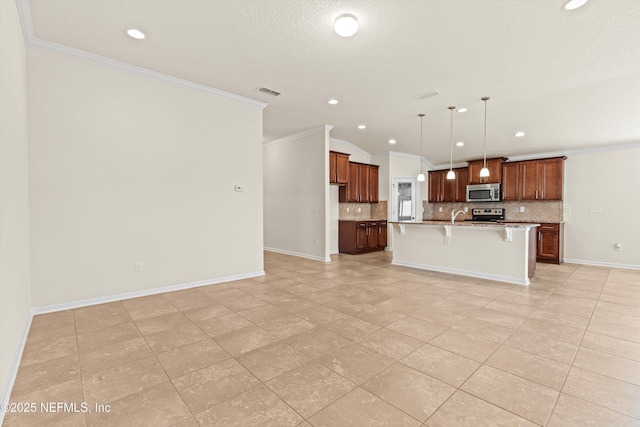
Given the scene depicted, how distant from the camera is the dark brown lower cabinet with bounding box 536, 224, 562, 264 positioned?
631 cm

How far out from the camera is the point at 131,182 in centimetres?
369

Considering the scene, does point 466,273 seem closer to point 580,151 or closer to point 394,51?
point 394,51

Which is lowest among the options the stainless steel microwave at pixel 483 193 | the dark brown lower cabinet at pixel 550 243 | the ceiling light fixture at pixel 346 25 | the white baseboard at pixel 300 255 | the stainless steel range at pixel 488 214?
the white baseboard at pixel 300 255

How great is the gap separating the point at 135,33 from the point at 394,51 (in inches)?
112

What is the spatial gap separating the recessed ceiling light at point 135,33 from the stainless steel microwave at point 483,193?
7.55m

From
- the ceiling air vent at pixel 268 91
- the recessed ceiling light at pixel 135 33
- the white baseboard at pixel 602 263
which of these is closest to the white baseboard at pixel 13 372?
the recessed ceiling light at pixel 135 33

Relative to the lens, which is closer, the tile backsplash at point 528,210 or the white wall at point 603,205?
the white wall at point 603,205

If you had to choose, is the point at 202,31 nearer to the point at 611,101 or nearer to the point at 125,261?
the point at 125,261

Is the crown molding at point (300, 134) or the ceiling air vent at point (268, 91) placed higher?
the ceiling air vent at point (268, 91)

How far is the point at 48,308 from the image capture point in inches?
125

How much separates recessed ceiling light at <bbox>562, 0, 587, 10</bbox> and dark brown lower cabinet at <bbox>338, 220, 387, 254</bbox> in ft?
17.2

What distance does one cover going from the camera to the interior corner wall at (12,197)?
1.88m

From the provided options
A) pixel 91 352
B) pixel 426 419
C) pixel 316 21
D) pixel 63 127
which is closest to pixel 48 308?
pixel 91 352

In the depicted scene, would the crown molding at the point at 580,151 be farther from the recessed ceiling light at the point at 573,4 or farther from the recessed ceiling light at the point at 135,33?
the recessed ceiling light at the point at 135,33
